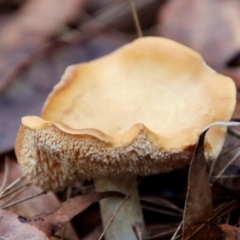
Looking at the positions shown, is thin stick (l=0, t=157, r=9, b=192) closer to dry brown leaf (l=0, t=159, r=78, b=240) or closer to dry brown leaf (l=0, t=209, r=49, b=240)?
dry brown leaf (l=0, t=159, r=78, b=240)

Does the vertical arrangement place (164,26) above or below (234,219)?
above

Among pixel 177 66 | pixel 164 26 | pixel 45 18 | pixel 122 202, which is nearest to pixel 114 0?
pixel 45 18

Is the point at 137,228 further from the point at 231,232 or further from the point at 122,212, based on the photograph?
the point at 231,232

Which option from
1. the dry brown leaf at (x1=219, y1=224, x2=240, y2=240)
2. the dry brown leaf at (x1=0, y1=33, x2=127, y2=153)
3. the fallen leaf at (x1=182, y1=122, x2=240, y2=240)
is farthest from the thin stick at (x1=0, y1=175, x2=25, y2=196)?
the dry brown leaf at (x1=219, y1=224, x2=240, y2=240)

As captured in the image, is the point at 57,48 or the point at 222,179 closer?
the point at 222,179

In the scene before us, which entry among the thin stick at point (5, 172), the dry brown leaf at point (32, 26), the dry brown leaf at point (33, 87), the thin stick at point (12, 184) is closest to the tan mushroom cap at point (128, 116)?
the thin stick at point (12, 184)

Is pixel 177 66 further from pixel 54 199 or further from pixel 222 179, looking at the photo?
pixel 54 199
